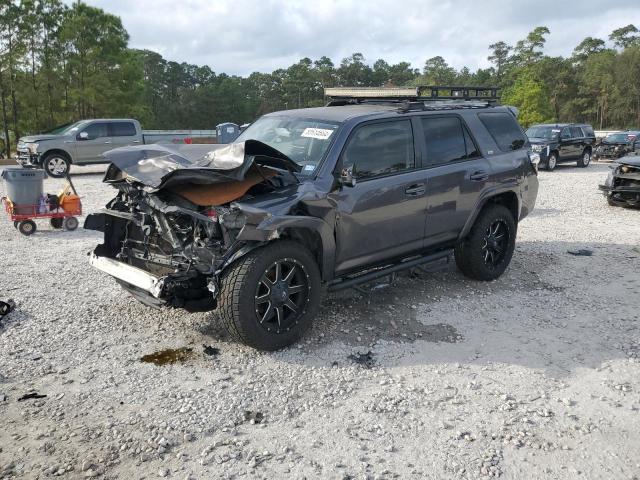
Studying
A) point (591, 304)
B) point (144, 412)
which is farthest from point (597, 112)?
point (144, 412)

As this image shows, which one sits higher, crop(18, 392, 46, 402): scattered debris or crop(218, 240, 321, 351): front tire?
crop(218, 240, 321, 351): front tire

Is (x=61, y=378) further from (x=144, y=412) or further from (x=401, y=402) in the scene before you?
(x=401, y=402)

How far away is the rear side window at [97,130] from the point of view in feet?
58.7

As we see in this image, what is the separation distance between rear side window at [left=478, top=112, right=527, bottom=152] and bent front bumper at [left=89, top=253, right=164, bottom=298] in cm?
394

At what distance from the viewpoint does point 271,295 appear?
4500mm

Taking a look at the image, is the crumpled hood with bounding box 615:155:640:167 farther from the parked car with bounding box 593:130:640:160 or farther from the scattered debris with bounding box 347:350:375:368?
the parked car with bounding box 593:130:640:160

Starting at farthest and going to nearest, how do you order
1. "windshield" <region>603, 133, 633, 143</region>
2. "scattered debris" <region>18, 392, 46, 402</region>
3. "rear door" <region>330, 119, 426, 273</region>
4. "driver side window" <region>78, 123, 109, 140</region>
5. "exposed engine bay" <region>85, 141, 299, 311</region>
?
"windshield" <region>603, 133, 633, 143</region>, "driver side window" <region>78, 123, 109, 140</region>, "rear door" <region>330, 119, 426, 273</region>, "exposed engine bay" <region>85, 141, 299, 311</region>, "scattered debris" <region>18, 392, 46, 402</region>

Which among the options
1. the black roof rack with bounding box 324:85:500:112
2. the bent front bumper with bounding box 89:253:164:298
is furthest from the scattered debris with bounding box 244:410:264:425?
the black roof rack with bounding box 324:85:500:112

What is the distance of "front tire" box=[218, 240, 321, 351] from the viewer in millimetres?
4305

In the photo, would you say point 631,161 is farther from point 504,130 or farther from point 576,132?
point 576,132

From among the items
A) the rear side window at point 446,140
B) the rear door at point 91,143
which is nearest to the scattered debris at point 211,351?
the rear side window at point 446,140

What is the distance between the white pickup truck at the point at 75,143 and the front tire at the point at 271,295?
44.4ft

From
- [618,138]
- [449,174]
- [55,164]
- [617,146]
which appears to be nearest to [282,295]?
[449,174]

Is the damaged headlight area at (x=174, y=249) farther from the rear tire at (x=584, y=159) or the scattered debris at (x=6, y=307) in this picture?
the rear tire at (x=584, y=159)
